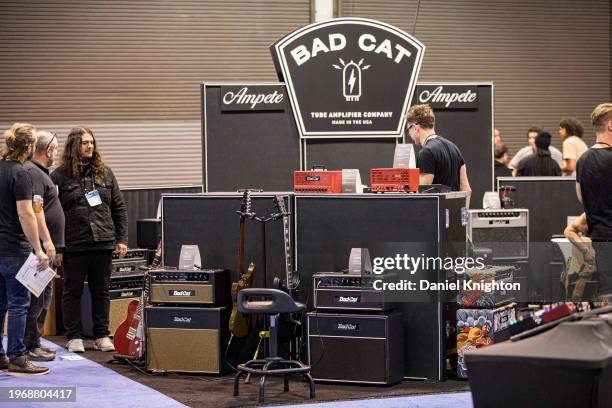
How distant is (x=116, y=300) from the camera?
27.3 feet

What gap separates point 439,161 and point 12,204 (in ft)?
9.40

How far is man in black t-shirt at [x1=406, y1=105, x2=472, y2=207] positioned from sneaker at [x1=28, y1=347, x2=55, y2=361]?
2881 millimetres

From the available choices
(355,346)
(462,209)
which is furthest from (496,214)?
(355,346)

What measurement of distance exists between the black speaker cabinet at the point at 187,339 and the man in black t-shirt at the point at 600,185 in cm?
239

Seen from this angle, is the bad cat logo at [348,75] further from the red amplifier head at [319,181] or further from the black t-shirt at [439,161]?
the red amplifier head at [319,181]

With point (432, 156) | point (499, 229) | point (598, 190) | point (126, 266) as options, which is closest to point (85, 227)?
point (126, 266)

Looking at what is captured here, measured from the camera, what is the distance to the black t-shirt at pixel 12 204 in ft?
21.3

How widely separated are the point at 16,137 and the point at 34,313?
1.22 m

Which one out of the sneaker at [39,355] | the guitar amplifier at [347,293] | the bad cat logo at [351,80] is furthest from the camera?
the bad cat logo at [351,80]

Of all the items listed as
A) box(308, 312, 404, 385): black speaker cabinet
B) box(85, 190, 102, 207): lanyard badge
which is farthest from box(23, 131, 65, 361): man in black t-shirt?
box(308, 312, 404, 385): black speaker cabinet

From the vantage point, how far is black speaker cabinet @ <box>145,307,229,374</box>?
657 centimetres

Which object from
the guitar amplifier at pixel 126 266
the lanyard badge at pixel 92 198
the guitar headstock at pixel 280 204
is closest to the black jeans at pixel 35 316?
the lanyard badge at pixel 92 198

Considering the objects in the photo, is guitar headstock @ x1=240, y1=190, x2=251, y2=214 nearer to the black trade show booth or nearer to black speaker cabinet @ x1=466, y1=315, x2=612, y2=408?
the black trade show booth

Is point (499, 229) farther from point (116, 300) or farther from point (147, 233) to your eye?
point (116, 300)
